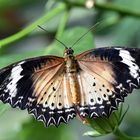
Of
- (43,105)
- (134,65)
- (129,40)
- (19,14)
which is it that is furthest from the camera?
(19,14)

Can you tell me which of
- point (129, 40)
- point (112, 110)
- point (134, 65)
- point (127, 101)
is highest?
point (129, 40)

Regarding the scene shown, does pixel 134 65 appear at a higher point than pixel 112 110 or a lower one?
higher

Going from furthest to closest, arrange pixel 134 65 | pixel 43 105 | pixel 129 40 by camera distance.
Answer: pixel 129 40 < pixel 43 105 < pixel 134 65

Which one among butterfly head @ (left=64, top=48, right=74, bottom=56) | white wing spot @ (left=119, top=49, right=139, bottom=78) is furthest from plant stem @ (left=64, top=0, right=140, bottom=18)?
white wing spot @ (left=119, top=49, right=139, bottom=78)

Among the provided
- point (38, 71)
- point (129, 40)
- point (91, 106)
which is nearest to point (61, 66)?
point (38, 71)

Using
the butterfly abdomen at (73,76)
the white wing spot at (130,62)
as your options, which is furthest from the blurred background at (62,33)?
the white wing spot at (130,62)

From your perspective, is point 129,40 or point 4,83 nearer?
point 4,83

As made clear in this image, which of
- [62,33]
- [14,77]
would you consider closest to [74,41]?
[62,33]

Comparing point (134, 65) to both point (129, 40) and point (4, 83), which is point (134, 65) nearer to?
point (4, 83)
